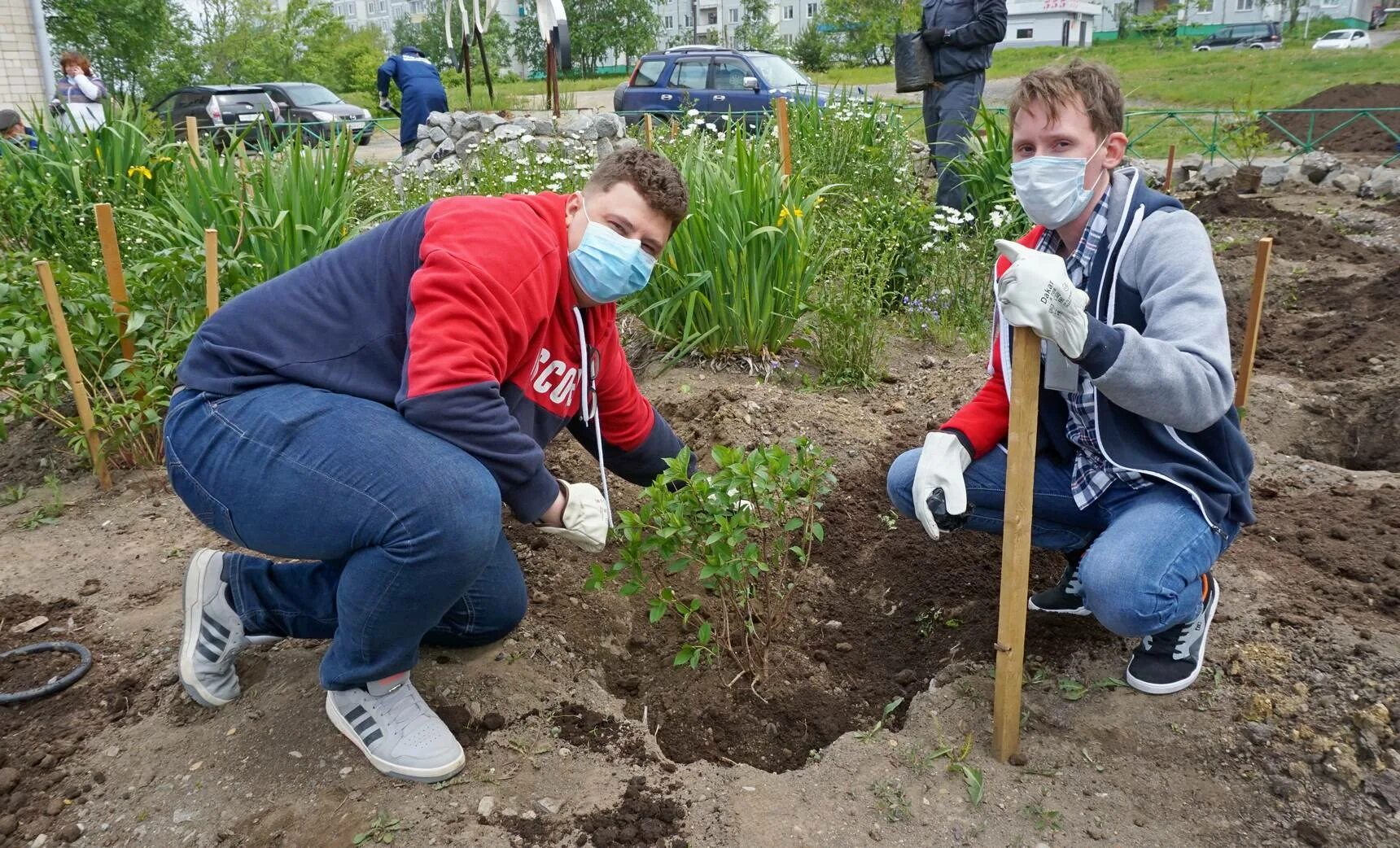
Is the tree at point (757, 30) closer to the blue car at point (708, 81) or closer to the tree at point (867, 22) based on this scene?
the tree at point (867, 22)

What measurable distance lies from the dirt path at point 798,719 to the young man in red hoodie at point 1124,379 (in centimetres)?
21

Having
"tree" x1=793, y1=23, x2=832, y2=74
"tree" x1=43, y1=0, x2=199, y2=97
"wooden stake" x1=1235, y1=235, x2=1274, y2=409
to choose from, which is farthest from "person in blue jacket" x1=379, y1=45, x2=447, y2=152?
"tree" x1=793, y1=23, x2=832, y2=74

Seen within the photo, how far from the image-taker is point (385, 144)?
19.0 metres

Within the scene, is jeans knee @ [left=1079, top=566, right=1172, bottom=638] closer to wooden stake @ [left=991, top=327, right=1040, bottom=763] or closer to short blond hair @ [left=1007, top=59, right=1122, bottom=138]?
wooden stake @ [left=991, top=327, right=1040, bottom=763]

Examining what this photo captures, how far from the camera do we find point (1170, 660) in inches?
82.6

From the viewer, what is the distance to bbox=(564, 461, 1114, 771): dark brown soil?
2.27 m

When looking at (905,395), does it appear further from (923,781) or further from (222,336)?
(222,336)

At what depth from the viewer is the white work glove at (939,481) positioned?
2.24m

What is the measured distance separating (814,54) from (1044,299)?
1552 inches

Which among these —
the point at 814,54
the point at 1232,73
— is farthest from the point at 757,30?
the point at 1232,73

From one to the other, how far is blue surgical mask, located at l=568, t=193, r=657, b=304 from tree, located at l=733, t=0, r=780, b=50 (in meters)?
45.1

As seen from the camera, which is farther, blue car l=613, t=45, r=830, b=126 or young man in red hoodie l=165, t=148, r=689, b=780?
blue car l=613, t=45, r=830, b=126

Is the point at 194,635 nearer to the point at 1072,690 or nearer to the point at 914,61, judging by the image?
the point at 1072,690

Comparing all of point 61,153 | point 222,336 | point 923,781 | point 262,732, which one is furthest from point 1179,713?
point 61,153
